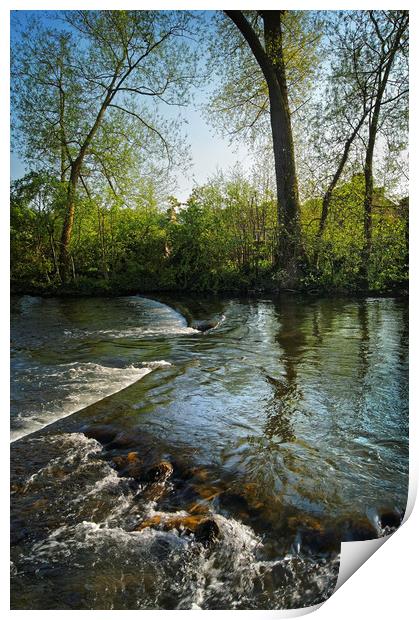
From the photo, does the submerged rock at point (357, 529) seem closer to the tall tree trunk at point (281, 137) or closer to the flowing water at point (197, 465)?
the flowing water at point (197, 465)

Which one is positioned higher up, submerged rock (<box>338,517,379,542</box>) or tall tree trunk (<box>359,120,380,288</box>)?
tall tree trunk (<box>359,120,380,288</box>)

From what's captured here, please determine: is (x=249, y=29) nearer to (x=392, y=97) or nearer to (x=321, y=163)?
(x=321, y=163)

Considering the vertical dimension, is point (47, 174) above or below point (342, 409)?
above

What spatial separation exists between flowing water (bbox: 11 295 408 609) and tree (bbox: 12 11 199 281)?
1.14 meters

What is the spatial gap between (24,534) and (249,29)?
444cm

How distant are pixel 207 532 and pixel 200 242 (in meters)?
6.70

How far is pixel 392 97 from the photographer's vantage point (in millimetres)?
3580

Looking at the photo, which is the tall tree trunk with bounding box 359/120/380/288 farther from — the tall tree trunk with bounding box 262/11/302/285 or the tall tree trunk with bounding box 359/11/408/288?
the tall tree trunk with bounding box 262/11/302/285

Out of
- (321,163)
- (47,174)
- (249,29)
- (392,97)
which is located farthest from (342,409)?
(249,29)

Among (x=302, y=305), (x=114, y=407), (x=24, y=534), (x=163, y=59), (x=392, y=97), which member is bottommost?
(x=24, y=534)


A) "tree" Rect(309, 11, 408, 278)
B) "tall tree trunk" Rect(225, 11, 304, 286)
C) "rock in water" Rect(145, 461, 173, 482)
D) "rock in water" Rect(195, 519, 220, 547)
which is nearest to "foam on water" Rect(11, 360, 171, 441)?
"rock in water" Rect(145, 461, 173, 482)

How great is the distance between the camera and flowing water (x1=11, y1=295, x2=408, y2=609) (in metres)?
1.76

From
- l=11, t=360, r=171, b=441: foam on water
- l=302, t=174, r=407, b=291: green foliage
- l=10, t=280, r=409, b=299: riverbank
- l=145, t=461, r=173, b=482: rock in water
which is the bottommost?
l=145, t=461, r=173, b=482: rock in water
